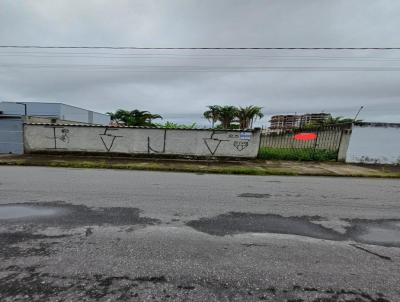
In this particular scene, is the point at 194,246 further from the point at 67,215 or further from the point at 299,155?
the point at 299,155

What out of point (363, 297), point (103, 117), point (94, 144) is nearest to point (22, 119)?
point (94, 144)

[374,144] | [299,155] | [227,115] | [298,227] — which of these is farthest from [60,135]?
[227,115]

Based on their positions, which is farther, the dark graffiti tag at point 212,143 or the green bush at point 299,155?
the green bush at point 299,155

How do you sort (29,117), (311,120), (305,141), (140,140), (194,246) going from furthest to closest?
(311,120)
(305,141)
(29,117)
(140,140)
(194,246)

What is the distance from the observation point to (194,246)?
3268mm

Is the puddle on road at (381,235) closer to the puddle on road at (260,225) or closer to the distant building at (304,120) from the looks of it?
the puddle on road at (260,225)

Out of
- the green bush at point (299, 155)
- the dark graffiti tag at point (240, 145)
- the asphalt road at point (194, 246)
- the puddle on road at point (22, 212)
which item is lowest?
the puddle on road at point (22, 212)

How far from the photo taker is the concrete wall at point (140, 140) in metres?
13.3

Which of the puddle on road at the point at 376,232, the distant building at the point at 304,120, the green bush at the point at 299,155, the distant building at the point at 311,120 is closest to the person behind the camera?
the puddle on road at the point at 376,232

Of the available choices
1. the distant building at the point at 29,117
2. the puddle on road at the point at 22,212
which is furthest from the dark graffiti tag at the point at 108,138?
the puddle on road at the point at 22,212

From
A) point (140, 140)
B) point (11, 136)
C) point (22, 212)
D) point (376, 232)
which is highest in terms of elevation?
point (140, 140)

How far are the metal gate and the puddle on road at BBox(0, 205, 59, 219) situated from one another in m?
10.8

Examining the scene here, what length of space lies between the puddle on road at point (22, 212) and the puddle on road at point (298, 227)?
107 inches

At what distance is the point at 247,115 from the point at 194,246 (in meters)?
31.3
